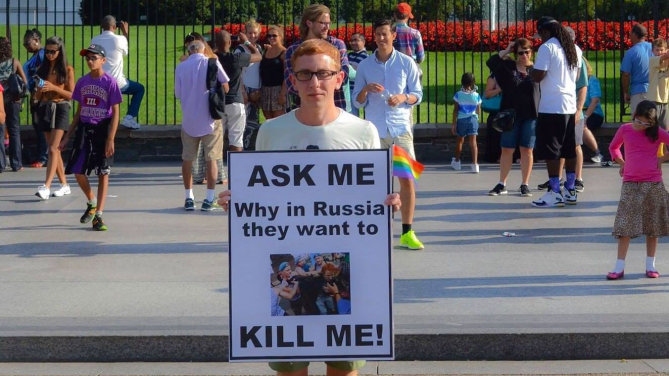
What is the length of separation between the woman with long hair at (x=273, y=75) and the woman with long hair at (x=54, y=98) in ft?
6.92

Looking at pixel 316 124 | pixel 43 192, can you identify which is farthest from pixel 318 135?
pixel 43 192

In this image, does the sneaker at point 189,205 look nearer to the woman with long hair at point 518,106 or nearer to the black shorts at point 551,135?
the woman with long hair at point 518,106

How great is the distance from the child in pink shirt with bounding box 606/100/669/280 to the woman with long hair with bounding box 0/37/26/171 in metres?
8.73

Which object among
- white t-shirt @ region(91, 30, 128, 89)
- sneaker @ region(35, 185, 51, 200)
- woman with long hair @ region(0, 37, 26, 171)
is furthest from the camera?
white t-shirt @ region(91, 30, 128, 89)

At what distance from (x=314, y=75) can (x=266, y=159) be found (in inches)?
15.3

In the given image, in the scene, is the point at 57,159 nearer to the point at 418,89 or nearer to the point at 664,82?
the point at 418,89

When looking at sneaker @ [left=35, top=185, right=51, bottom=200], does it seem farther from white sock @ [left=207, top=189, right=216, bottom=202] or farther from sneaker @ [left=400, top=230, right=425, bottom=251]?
sneaker @ [left=400, top=230, right=425, bottom=251]

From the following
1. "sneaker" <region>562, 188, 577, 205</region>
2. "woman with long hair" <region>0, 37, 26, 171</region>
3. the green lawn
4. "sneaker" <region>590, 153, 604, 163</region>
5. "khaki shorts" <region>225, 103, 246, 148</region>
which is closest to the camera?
"sneaker" <region>562, 188, 577, 205</region>

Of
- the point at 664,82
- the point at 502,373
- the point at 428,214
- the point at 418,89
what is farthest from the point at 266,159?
the point at 664,82

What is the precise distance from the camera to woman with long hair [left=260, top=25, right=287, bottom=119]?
43.2 ft

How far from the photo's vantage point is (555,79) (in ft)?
38.8

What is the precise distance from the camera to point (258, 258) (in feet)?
15.9

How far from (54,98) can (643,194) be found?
691cm

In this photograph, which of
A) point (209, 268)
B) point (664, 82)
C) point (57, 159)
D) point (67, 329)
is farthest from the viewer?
point (664, 82)
